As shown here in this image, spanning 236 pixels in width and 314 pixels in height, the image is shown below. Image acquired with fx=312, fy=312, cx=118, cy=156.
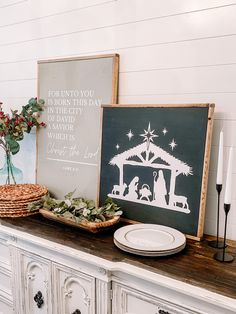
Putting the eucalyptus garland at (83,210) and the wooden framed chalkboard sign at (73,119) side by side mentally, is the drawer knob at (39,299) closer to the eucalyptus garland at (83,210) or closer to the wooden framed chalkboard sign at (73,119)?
the eucalyptus garland at (83,210)

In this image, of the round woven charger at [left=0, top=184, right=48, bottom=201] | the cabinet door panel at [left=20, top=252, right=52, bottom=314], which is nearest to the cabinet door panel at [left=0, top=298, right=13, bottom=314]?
the cabinet door panel at [left=20, top=252, right=52, bottom=314]

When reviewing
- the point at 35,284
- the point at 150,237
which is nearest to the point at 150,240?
the point at 150,237

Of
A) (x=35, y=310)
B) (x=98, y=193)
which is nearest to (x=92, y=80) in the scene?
(x=98, y=193)

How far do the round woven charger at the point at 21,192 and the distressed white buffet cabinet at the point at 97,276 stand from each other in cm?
11

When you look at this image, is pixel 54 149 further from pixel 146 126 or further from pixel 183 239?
pixel 183 239

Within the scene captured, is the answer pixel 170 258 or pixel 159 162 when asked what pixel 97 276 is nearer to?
pixel 170 258

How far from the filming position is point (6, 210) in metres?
1.54

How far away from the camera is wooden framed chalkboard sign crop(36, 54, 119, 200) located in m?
1.55

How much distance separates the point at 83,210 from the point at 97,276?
330mm

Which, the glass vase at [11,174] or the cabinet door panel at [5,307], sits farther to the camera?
the glass vase at [11,174]

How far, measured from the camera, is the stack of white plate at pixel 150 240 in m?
1.10

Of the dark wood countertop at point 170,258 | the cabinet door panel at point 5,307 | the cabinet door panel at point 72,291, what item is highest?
the dark wood countertop at point 170,258

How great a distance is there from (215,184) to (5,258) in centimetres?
110

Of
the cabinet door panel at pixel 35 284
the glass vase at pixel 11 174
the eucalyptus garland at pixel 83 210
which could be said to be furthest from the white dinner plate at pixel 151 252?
the glass vase at pixel 11 174
